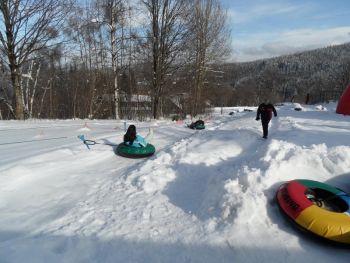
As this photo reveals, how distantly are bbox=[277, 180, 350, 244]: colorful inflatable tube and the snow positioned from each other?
0.77 ft

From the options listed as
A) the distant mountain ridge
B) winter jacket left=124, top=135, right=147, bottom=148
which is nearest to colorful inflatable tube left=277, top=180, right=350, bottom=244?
winter jacket left=124, top=135, right=147, bottom=148

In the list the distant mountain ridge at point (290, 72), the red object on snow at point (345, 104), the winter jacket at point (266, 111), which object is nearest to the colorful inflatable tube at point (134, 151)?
the winter jacket at point (266, 111)

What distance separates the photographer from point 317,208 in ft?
15.3

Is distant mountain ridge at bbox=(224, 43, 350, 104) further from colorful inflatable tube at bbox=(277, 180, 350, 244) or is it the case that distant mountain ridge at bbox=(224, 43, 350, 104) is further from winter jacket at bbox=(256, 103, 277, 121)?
colorful inflatable tube at bbox=(277, 180, 350, 244)

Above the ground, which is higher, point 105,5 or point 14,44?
point 105,5

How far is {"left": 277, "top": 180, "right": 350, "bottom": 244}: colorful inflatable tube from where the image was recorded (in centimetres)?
432

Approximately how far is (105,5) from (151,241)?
20.7 meters

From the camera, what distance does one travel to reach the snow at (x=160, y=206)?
4.28 m

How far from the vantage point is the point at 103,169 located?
8.08m

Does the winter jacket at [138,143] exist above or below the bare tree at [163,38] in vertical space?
below

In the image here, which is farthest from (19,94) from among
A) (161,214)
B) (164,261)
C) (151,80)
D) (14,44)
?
(164,261)

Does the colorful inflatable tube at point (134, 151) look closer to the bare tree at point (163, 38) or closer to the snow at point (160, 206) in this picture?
the snow at point (160, 206)

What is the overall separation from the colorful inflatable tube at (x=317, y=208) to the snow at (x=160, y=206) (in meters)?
0.24

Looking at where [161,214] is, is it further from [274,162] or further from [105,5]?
[105,5]
